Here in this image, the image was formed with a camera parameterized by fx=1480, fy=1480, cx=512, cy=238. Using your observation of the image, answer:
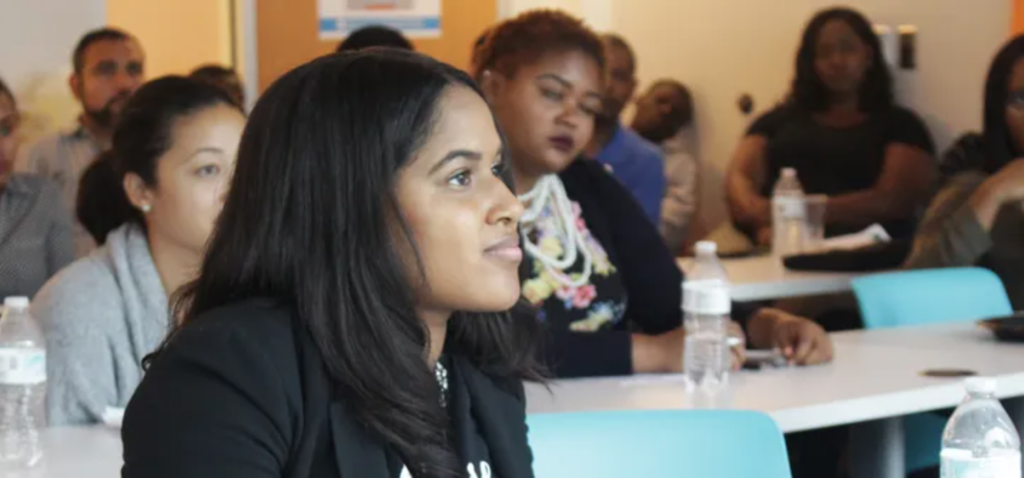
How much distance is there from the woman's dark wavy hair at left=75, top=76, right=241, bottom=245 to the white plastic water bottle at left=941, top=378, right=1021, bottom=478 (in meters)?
1.75

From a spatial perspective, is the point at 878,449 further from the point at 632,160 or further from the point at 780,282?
the point at 632,160

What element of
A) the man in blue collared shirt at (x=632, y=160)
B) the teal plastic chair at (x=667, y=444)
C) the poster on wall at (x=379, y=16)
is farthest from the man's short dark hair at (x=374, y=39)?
the teal plastic chair at (x=667, y=444)

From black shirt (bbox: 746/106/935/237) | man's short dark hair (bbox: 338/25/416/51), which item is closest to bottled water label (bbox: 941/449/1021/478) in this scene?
man's short dark hair (bbox: 338/25/416/51)

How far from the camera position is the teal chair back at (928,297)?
374 centimetres

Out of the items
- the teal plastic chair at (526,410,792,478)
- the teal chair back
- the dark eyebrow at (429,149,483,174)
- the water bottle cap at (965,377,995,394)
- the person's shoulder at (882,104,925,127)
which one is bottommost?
the teal chair back

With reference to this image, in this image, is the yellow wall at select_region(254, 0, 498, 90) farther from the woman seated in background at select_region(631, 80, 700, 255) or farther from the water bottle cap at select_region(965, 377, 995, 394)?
the water bottle cap at select_region(965, 377, 995, 394)

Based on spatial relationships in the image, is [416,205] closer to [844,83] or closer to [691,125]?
[844,83]

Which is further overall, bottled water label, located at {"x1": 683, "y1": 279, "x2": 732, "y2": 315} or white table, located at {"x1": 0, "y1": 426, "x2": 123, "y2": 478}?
bottled water label, located at {"x1": 683, "y1": 279, "x2": 732, "y2": 315}

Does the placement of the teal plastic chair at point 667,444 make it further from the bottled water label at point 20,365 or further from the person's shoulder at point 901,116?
the person's shoulder at point 901,116

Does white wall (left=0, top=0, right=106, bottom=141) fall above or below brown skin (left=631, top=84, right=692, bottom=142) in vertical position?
above

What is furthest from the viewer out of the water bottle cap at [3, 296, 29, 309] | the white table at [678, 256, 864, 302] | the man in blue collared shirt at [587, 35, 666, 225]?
the man in blue collared shirt at [587, 35, 666, 225]

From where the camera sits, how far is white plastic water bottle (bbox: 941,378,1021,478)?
177cm

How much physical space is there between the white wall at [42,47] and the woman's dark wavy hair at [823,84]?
289cm

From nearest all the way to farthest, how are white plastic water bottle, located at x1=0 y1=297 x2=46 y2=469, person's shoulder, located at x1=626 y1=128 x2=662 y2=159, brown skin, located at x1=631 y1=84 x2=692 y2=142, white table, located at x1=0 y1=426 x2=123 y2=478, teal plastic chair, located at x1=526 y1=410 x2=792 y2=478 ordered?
1. teal plastic chair, located at x1=526 y1=410 x2=792 y2=478
2. white table, located at x1=0 y1=426 x2=123 y2=478
3. white plastic water bottle, located at x1=0 y1=297 x2=46 y2=469
4. person's shoulder, located at x1=626 y1=128 x2=662 y2=159
5. brown skin, located at x1=631 y1=84 x2=692 y2=142
